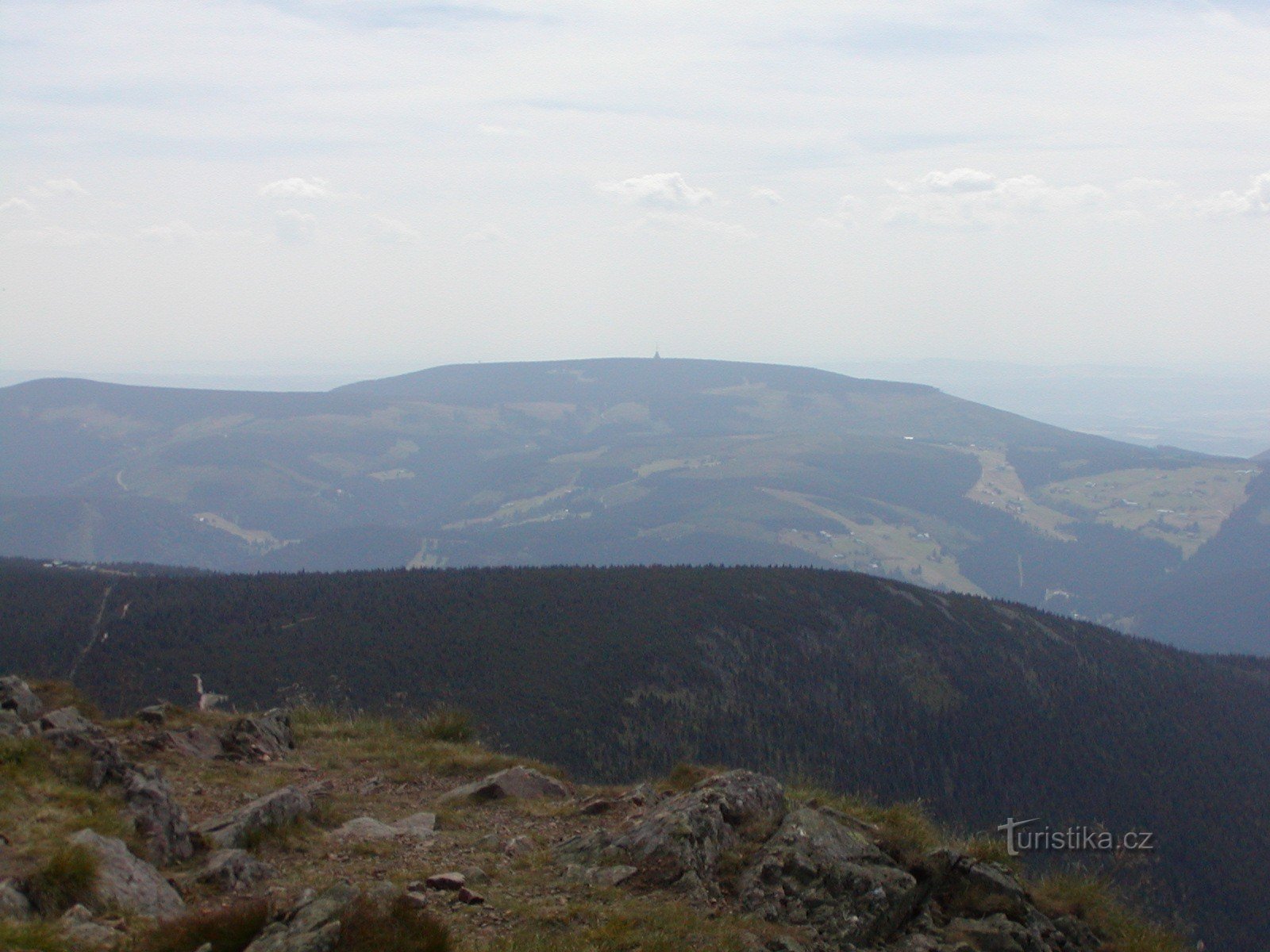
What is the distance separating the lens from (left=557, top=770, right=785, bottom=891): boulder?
1236 centimetres

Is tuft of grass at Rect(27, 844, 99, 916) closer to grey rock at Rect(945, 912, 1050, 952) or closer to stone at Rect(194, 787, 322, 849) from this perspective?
stone at Rect(194, 787, 322, 849)

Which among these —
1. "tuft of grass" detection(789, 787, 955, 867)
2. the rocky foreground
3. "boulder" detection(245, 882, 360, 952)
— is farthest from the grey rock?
"boulder" detection(245, 882, 360, 952)

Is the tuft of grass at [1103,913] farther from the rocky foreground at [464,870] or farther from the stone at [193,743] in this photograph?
the stone at [193,743]

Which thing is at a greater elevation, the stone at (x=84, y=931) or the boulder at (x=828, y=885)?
the stone at (x=84, y=931)

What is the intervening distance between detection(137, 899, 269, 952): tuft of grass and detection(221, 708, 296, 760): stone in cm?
959

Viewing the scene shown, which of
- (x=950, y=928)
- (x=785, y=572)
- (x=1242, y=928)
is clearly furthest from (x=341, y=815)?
(x=785, y=572)

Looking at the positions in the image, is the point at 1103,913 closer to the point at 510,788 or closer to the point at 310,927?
the point at 510,788

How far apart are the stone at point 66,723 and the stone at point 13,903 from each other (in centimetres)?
563

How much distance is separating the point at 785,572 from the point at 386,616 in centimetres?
5161

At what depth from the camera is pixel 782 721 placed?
80000mm

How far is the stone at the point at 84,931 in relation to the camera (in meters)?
9.34

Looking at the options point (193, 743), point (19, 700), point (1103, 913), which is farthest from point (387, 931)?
point (19, 700)

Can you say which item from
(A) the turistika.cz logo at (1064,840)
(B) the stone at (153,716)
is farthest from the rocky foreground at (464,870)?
(A) the turistika.cz logo at (1064,840)

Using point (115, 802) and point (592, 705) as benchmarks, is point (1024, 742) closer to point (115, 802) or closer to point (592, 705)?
point (592, 705)
